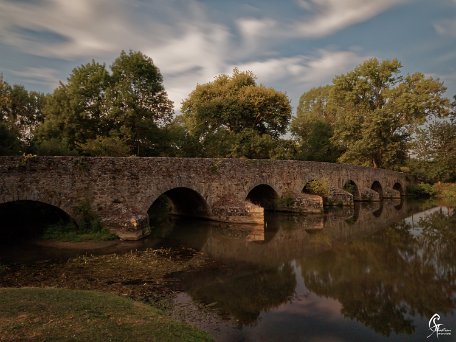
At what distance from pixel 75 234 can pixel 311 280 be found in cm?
908

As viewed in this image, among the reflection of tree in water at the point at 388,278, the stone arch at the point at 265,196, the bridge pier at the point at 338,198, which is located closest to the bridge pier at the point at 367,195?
the bridge pier at the point at 338,198

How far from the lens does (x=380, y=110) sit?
3506cm

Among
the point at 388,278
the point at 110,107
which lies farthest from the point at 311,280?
the point at 110,107

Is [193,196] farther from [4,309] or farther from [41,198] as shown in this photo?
[4,309]

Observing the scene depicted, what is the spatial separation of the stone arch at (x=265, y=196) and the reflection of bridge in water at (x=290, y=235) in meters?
1.35

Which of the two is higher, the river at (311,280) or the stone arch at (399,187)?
the stone arch at (399,187)

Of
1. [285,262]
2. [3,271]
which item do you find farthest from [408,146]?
[3,271]

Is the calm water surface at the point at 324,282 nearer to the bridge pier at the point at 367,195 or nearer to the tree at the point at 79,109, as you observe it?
the tree at the point at 79,109

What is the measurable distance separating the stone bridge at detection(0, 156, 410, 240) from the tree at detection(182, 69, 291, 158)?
22.3 feet

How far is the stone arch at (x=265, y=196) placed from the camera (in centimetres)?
2330

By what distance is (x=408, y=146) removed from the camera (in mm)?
37281

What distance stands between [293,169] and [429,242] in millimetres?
10461

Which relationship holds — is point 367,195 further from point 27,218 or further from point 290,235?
point 27,218
